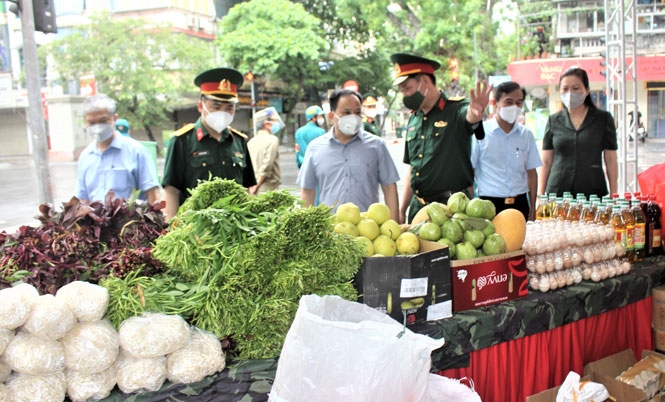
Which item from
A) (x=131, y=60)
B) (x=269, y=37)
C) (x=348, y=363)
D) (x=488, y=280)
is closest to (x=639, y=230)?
(x=488, y=280)

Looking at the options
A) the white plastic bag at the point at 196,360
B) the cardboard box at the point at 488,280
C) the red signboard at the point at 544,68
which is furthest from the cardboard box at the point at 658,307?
the red signboard at the point at 544,68

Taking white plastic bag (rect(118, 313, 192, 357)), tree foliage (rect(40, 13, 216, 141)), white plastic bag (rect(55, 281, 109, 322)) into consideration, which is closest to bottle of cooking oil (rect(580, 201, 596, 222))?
white plastic bag (rect(118, 313, 192, 357))

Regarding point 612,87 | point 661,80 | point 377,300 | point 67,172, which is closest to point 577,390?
point 377,300

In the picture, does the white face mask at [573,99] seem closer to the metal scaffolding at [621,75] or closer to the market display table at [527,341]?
the market display table at [527,341]

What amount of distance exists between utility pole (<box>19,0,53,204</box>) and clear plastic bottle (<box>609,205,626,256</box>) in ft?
13.9

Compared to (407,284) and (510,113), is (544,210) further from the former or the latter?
(407,284)

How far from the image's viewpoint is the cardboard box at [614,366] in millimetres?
→ 2428

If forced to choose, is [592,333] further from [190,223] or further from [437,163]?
[190,223]

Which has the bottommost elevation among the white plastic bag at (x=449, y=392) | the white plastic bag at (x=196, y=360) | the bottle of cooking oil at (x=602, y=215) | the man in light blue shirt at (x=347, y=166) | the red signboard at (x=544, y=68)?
the white plastic bag at (x=449, y=392)

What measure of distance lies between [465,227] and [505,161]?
6.90 feet

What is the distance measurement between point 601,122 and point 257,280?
3.28 m

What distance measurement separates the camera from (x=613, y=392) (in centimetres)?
244

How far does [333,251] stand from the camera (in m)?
1.85

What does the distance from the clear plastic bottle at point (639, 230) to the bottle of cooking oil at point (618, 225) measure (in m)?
0.10
